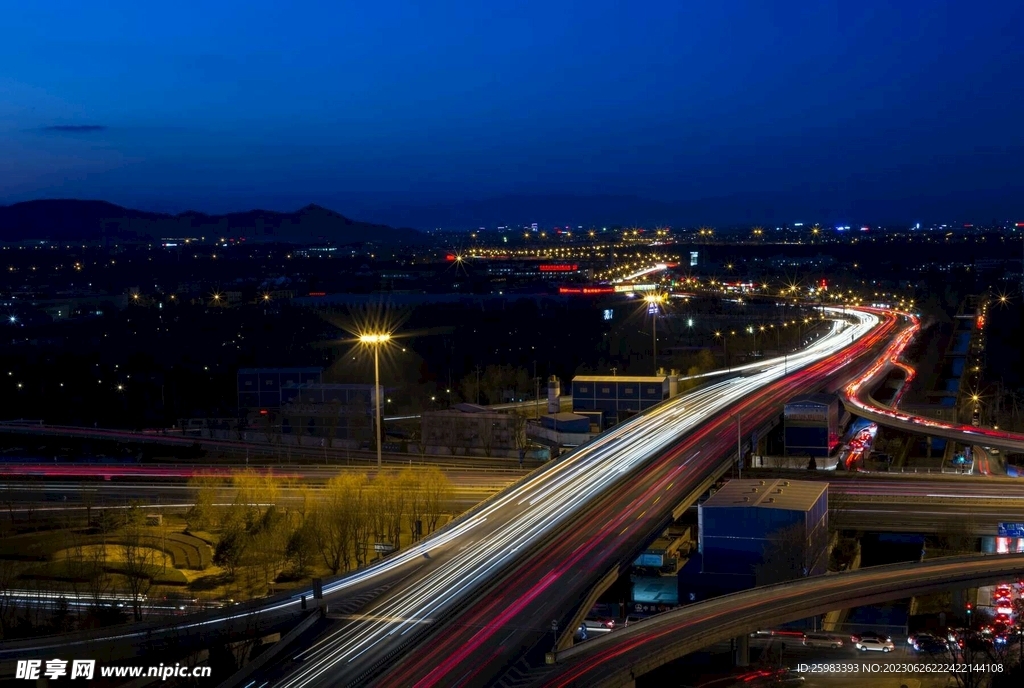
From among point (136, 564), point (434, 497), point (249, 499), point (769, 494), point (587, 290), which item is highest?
point (587, 290)

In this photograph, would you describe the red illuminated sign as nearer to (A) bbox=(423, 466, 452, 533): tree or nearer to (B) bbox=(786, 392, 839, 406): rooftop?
(B) bbox=(786, 392, 839, 406): rooftop

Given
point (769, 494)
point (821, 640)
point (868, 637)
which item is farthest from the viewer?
point (769, 494)

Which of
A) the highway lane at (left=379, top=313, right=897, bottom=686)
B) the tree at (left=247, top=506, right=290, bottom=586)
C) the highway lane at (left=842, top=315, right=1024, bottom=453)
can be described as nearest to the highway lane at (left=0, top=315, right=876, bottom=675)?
the highway lane at (left=379, top=313, right=897, bottom=686)

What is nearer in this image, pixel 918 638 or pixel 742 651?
pixel 742 651

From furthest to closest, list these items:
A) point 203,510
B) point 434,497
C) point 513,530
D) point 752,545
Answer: point 203,510, point 434,497, point 752,545, point 513,530

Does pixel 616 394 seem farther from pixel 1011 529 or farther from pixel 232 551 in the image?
pixel 232 551

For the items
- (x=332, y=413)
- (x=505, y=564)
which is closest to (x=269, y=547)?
(x=505, y=564)

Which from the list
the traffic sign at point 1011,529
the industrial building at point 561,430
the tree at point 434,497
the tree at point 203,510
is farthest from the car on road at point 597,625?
the industrial building at point 561,430

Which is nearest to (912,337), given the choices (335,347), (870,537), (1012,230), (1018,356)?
(1018,356)

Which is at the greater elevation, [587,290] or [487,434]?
[587,290]
